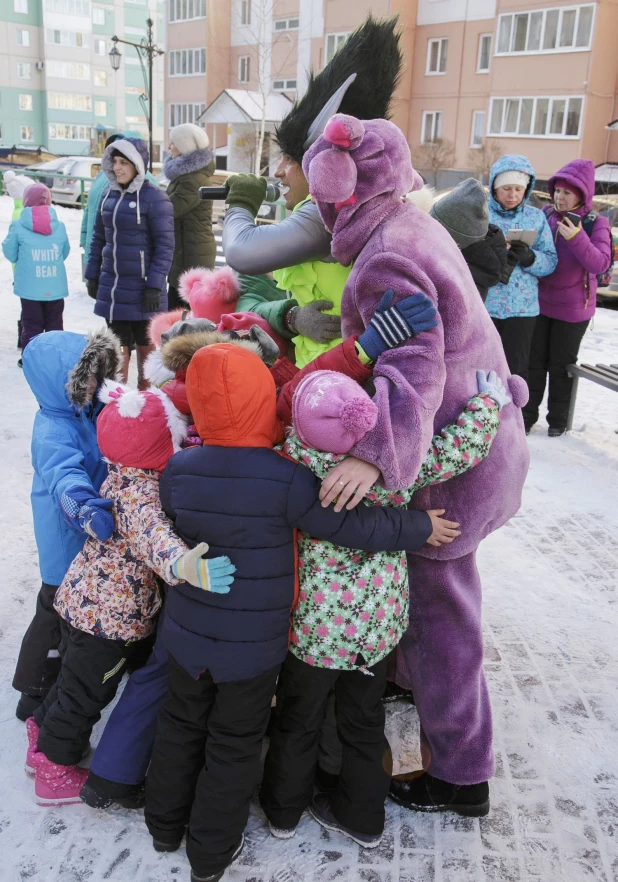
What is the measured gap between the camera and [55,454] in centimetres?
243

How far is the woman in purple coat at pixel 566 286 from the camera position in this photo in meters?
5.41

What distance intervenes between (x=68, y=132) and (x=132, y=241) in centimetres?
5457

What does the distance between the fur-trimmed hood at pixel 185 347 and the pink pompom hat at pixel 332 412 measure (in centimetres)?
39

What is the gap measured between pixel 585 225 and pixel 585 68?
22.1m

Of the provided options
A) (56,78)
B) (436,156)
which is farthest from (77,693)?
(56,78)

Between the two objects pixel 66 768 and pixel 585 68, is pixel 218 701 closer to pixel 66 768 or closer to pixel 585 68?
pixel 66 768

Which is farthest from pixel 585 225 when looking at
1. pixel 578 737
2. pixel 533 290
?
pixel 578 737

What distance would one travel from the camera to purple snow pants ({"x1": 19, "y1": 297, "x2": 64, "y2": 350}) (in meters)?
6.74

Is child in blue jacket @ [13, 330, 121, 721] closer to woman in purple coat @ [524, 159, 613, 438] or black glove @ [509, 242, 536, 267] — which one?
black glove @ [509, 242, 536, 267]

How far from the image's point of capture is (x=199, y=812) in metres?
2.00

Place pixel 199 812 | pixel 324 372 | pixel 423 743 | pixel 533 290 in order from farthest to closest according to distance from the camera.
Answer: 1. pixel 533 290
2. pixel 423 743
3. pixel 199 812
4. pixel 324 372

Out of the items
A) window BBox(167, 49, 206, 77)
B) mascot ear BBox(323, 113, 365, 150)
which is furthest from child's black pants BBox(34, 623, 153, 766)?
window BBox(167, 49, 206, 77)

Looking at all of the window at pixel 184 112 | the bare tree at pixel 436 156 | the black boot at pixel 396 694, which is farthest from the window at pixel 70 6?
the black boot at pixel 396 694

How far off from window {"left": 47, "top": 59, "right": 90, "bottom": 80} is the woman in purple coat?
56.1 meters
